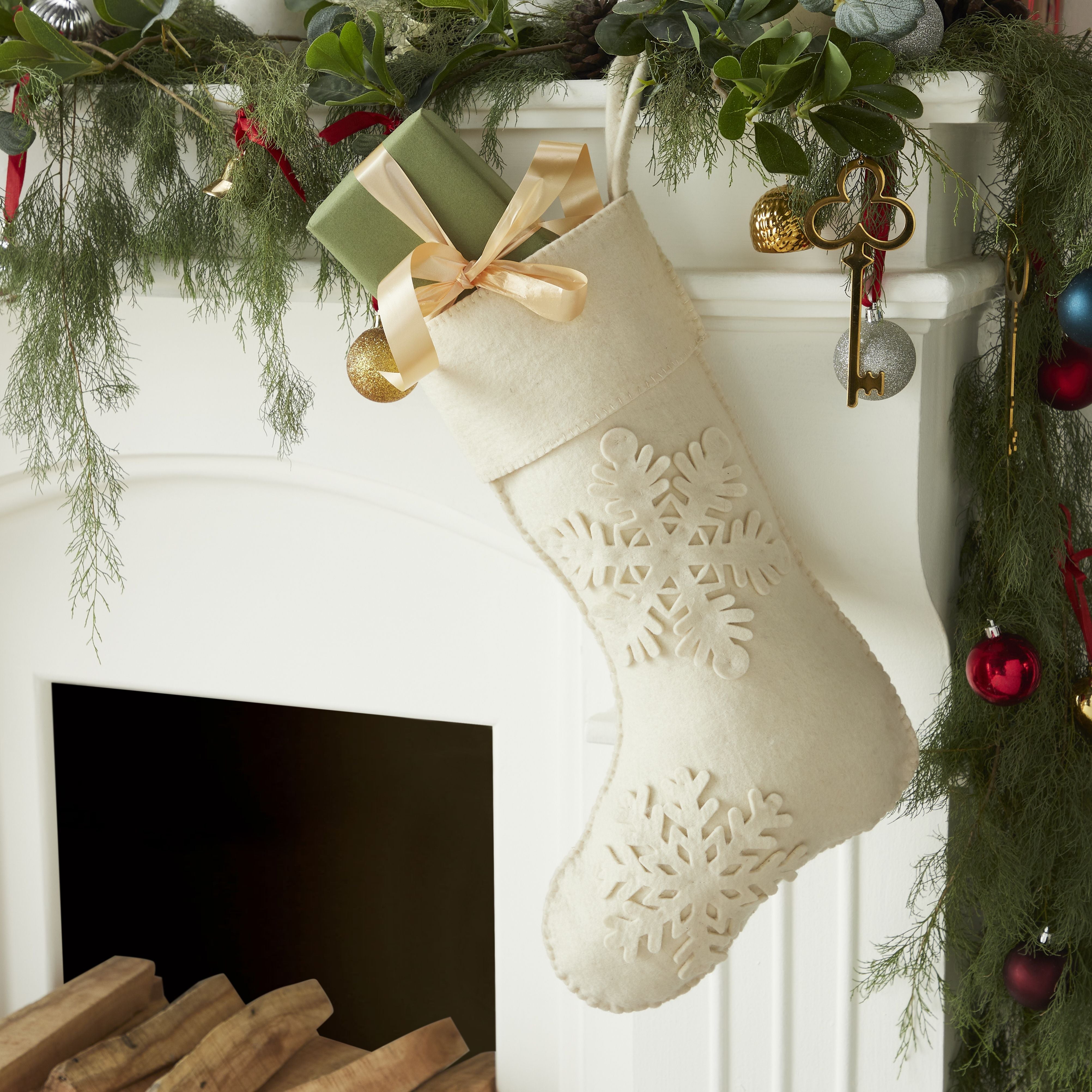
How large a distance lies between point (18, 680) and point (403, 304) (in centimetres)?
95

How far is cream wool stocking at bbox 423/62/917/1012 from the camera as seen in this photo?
2.80ft

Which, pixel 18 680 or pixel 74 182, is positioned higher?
pixel 74 182

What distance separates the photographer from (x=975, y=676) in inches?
36.3

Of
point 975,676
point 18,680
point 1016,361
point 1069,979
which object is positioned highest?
point 1016,361

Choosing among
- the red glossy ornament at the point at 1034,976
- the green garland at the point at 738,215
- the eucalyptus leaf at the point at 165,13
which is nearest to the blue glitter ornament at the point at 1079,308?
the green garland at the point at 738,215

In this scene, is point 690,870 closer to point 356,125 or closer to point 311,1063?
point 356,125

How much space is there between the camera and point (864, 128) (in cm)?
80

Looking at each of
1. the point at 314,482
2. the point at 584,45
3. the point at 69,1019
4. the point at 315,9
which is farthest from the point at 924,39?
the point at 69,1019

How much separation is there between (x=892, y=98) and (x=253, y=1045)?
126cm

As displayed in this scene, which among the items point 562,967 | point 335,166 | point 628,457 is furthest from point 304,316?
point 562,967

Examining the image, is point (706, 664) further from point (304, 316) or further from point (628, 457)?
point (304, 316)

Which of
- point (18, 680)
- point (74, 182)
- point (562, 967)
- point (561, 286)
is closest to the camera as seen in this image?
point (561, 286)

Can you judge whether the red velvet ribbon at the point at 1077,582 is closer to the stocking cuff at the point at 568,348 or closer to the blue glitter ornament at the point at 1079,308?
the blue glitter ornament at the point at 1079,308

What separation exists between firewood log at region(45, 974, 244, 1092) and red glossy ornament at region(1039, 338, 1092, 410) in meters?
1.21
